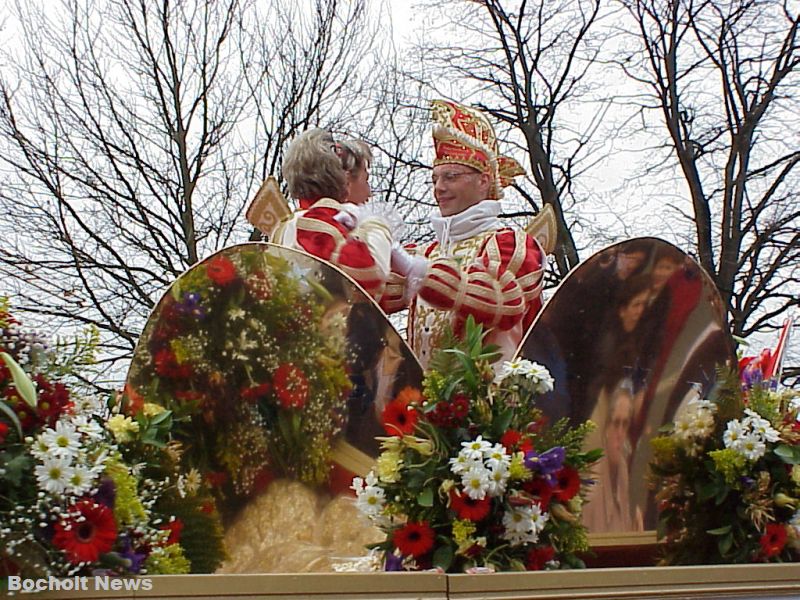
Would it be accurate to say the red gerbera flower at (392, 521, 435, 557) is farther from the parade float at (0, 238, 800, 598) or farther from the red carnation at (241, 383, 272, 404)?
the red carnation at (241, 383, 272, 404)

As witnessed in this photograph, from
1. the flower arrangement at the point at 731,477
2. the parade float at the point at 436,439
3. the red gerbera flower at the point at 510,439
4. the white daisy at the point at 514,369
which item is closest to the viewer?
the parade float at the point at 436,439

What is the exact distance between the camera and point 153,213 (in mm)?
11273

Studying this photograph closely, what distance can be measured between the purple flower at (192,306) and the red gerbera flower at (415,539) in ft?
A: 2.94

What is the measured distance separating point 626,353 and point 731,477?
1.61 feet

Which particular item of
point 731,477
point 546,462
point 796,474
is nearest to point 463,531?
point 546,462

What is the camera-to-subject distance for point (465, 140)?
4.45 m

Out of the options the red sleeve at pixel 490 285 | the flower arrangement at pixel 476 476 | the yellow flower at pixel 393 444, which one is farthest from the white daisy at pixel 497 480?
the red sleeve at pixel 490 285

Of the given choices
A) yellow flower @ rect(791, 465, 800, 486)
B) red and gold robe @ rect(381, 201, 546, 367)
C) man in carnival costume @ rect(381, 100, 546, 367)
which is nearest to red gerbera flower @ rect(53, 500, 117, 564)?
man in carnival costume @ rect(381, 100, 546, 367)

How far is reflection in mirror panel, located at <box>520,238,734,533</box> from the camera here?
3355mm

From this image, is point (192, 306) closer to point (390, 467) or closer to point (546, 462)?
point (390, 467)

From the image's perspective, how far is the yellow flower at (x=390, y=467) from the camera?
9.17ft

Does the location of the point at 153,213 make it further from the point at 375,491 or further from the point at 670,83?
the point at 375,491

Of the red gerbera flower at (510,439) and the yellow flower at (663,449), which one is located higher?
the yellow flower at (663,449)

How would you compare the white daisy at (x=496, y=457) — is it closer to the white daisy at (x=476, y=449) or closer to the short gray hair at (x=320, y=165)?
the white daisy at (x=476, y=449)
